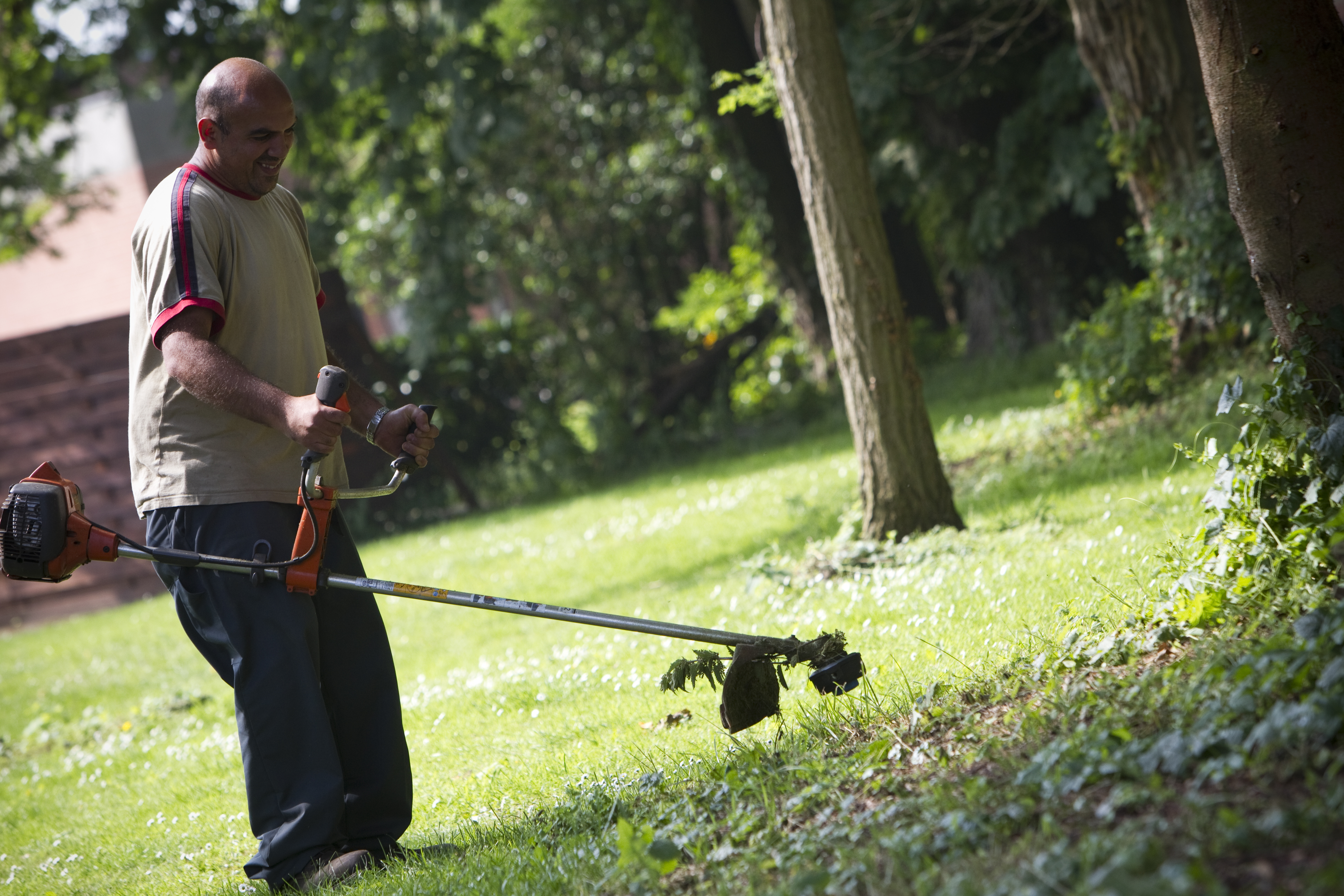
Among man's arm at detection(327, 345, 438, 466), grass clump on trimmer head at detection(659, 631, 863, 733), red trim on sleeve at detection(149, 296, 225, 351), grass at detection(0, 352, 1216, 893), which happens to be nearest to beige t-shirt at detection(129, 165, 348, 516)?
red trim on sleeve at detection(149, 296, 225, 351)

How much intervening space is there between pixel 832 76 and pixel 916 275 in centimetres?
755

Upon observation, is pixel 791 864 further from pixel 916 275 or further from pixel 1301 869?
pixel 916 275

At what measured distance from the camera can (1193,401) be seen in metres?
7.11

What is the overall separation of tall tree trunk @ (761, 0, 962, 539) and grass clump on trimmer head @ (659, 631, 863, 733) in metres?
2.63

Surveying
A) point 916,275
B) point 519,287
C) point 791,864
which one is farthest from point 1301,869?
point 519,287

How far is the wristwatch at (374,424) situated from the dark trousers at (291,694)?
319 millimetres

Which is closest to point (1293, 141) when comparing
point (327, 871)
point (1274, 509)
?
point (1274, 509)

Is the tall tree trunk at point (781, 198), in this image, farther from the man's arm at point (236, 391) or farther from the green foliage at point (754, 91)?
the man's arm at point (236, 391)

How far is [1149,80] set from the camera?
7.36 metres

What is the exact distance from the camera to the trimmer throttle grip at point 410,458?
3285 mm

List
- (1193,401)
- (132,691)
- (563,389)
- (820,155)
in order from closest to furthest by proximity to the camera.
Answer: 1. (820,155)
2. (1193,401)
3. (132,691)
4. (563,389)

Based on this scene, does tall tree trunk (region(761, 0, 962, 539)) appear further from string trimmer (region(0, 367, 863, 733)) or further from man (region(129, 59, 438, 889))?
man (region(129, 59, 438, 889))

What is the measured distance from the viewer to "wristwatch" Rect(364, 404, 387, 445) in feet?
11.4

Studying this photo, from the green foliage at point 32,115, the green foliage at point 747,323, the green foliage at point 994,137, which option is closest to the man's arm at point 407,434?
the green foliage at point 994,137
